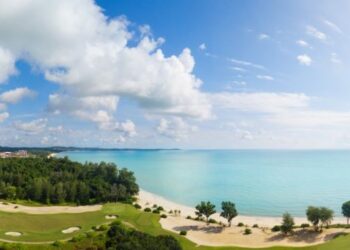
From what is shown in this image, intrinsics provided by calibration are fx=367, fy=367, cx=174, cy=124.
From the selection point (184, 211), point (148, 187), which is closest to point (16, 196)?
point (184, 211)

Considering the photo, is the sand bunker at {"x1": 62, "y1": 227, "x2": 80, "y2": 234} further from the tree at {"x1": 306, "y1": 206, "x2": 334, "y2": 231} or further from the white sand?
the tree at {"x1": 306, "y1": 206, "x2": 334, "y2": 231}

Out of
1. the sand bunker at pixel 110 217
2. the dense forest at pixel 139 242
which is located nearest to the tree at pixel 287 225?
the dense forest at pixel 139 242

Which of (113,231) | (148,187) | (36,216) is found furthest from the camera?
(148,187)

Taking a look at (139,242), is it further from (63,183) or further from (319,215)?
(63,183)

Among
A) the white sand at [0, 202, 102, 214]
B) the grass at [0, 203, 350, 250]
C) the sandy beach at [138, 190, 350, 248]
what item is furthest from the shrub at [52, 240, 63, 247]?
the white sand at [0, 202, 102, 214]

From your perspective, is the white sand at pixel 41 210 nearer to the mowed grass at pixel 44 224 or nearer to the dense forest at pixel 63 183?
the mowed grass at pixel 44 224

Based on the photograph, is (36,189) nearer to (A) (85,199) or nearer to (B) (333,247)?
(A) (85,199)

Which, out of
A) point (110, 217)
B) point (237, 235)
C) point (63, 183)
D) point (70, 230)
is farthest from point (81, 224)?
point (63, 183)
